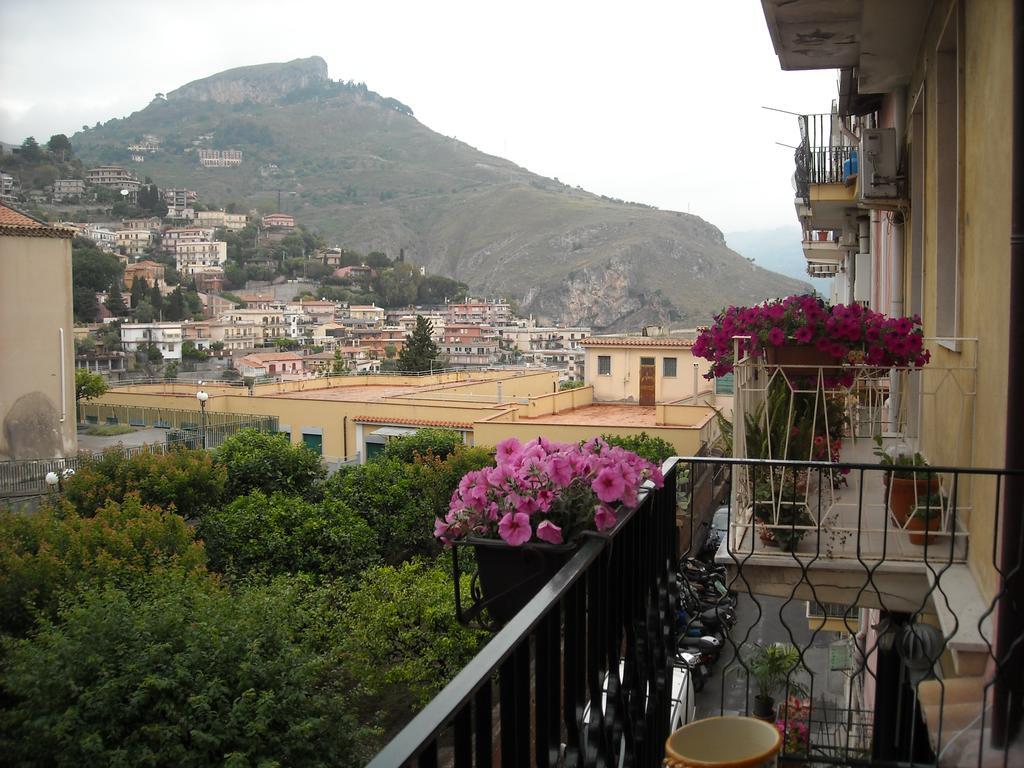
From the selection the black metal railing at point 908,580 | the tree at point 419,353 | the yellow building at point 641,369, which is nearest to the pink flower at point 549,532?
the black metal railing at point 908,580

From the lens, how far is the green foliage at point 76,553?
12.0m

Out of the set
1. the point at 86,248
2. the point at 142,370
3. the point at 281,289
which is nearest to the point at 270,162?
the point at 281,289

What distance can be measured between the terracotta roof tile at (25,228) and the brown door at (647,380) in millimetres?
18445

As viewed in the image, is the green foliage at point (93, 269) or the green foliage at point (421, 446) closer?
the green foliage at point (421, 446)

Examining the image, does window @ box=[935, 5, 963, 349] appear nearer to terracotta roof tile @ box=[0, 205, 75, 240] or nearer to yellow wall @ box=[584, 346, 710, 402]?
terracotta roof tile @ box=[0, 205, 75, 240]

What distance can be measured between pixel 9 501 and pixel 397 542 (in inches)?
328

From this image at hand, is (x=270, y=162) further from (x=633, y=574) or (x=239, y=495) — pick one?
(x=633, y=574)

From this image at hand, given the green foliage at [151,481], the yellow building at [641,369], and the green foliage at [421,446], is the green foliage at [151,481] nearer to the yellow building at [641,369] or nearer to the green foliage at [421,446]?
the green foliage at [421,446]

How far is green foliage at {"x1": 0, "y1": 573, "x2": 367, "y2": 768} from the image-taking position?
8.28 meters

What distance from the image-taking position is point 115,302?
9112 centimetres

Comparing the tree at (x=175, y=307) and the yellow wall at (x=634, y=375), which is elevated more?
the tree at (x=175, y=307)

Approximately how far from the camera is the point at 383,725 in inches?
509

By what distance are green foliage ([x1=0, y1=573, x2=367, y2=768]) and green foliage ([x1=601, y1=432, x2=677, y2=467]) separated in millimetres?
12059

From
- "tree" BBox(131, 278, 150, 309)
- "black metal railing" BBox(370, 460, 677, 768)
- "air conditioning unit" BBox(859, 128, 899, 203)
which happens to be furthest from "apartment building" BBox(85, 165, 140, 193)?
"black metal railing" BBox(370, 460, 677, 768)
